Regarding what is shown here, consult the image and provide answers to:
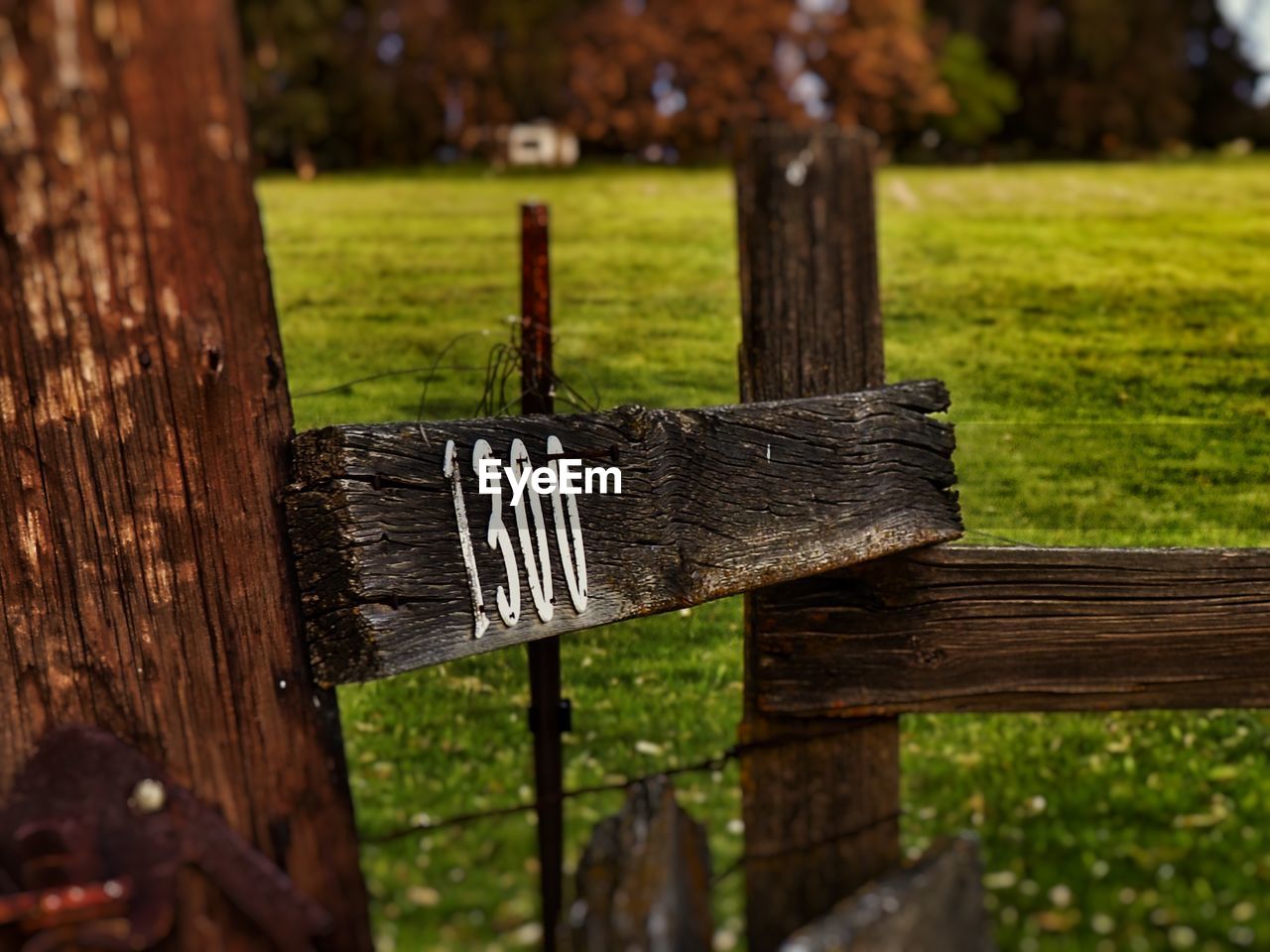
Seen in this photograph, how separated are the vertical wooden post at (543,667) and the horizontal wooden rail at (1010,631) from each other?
634 mm

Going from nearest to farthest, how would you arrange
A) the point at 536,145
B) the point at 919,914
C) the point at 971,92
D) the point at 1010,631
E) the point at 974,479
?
the point at 919,914
the point at 1010,631
the point at 974,479
the point at 536,145
the point at 971,92

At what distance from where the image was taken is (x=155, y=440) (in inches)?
70.6

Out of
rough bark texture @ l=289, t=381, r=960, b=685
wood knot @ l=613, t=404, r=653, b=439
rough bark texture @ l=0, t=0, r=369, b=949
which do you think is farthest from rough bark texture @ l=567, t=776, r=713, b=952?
wood knot @ l=613, t=404, r=653, b=439

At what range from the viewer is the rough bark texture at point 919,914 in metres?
1.77

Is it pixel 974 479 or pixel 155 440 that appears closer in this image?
pixel 155 440

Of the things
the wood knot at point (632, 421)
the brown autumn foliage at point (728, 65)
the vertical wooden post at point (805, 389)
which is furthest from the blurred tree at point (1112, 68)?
the wood knot at point (632, 421)

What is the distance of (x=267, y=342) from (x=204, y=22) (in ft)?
1.42

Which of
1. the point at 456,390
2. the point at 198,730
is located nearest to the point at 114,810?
the point at 198,730

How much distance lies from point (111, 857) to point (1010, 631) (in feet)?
5.21

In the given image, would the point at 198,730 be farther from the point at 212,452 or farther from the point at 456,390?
the point at 456,390

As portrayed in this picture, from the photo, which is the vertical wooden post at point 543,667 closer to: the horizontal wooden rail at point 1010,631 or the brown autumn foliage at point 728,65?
the horizontal wooden rail at point 1010,631

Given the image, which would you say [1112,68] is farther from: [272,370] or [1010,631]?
[272,370]

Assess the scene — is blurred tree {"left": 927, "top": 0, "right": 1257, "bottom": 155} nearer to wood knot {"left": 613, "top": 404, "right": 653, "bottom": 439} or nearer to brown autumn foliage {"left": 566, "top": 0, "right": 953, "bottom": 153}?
brown autumn foliage {"left": 566, "top": 0, "right": 953, "bottom": 153}

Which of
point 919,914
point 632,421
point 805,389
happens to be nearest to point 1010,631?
point 805,389
